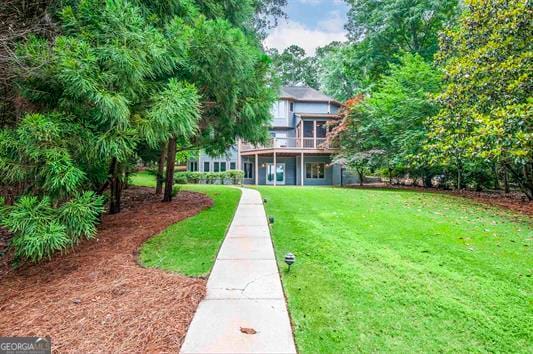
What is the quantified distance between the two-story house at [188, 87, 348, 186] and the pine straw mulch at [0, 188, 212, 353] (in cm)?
1895

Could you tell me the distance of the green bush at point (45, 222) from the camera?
3248 mm

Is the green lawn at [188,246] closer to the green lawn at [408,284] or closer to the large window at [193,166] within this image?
the green lawn at [408,284]

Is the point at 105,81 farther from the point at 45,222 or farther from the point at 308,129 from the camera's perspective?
the point at 308,129

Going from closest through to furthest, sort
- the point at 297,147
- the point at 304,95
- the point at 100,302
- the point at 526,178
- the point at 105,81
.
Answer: the point at 100,302, the point at 105,81, the point at 526,178, the point at 297,147, the point at 304,95

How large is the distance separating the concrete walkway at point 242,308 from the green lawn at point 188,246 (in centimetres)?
25

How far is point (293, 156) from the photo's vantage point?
24312 mm

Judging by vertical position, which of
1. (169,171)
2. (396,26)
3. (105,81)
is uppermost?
(396,26)

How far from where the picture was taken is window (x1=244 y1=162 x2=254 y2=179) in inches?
993

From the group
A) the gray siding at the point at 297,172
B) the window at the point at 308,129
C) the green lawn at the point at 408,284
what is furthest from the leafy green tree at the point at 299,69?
the green lawn at the point at 408,284

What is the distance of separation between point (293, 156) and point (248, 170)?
4.15m

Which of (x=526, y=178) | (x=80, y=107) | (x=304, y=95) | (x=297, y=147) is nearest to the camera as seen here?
(x=80, y=107)

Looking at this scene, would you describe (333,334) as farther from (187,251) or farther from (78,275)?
(78,275)

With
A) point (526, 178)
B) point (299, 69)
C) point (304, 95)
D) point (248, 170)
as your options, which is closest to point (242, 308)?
point (526, 178)

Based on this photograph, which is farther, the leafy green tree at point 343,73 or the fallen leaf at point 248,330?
the leafy green tree at point 343,73
